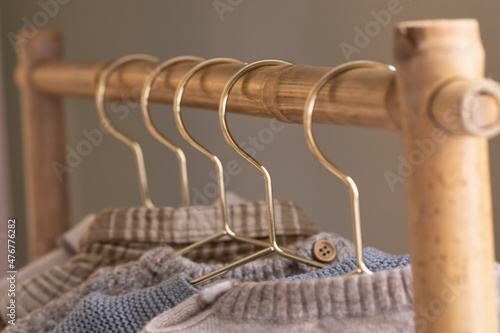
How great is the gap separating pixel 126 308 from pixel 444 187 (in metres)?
0.29

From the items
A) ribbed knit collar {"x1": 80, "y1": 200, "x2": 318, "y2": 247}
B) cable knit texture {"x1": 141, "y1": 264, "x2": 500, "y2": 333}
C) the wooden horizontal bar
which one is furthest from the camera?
ribbed knit collar {"x1": 80, "y1": 200, "x2": 318, "y2": 247}

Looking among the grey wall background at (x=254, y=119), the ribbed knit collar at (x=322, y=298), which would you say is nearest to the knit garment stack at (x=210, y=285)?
the ribbed knit collar at (x=322, y=298)

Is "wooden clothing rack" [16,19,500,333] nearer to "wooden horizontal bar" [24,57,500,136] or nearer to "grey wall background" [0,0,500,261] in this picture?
"wooden horizontal bar" [24,57,500,136]

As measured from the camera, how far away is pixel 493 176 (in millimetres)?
876

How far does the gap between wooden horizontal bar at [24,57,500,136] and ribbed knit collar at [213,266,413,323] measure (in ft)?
0.31

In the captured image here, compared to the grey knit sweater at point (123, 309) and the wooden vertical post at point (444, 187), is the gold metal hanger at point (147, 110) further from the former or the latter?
the wooden vertical post at point (444, 187)

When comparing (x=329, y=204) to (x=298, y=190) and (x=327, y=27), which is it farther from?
(x=327, y=27)

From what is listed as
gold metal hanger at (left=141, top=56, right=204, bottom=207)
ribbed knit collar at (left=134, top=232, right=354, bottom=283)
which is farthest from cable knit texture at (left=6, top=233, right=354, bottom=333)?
gold metal hanger at (left=141, top=56, right=204, bottom=207)

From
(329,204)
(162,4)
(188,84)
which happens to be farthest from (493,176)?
(162,4)

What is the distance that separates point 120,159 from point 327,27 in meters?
0.61

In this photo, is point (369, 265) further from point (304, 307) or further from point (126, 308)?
point (126, 308)

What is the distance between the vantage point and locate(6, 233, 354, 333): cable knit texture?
57 cm

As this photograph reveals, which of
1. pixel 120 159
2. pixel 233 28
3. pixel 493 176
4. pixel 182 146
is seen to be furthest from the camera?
pixel 120 159

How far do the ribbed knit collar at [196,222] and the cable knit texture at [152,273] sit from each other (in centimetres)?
7
